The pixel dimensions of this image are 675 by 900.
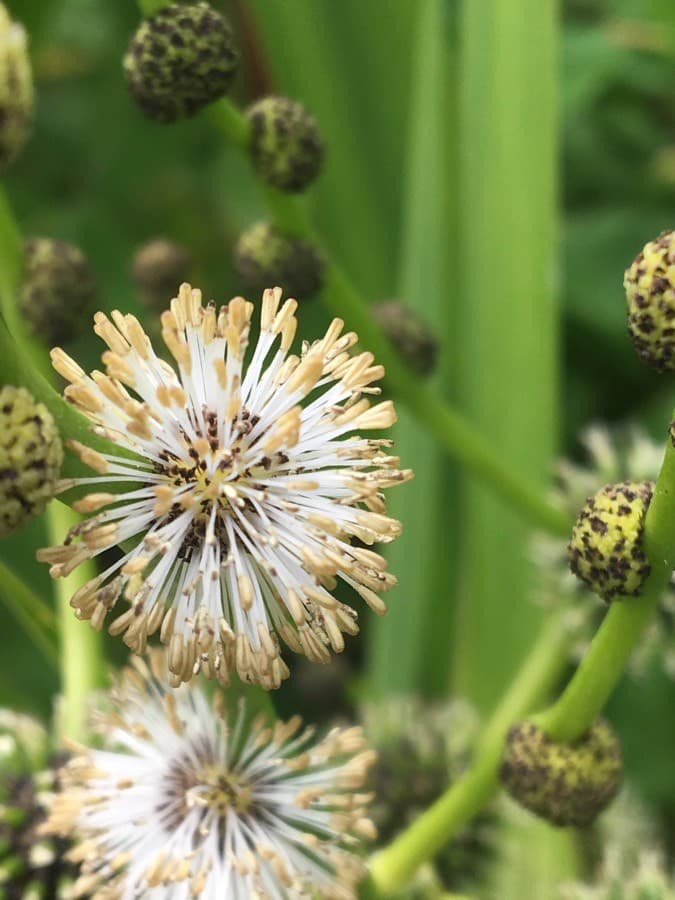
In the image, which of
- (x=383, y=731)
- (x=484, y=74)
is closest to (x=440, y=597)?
(x=383, y=731)

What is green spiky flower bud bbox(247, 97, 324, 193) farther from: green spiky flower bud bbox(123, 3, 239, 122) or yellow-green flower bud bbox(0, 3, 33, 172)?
yellow-green flower bud bbox(0, 3, 33, 172)

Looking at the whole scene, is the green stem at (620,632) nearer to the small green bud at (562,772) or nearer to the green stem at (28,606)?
the small green bud at (562,772)

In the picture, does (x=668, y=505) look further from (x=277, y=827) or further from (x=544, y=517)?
(x=544, y=517)

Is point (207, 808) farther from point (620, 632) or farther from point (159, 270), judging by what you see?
point (159, 270)

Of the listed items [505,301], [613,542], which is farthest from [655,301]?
[505,301]

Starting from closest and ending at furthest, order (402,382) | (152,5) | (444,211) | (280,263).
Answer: (152,5), (280,263), (402,382), (444,211)
